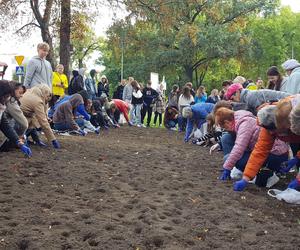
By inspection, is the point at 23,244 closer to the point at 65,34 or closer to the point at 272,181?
the point at 272,181

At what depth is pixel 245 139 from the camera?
5207 mm

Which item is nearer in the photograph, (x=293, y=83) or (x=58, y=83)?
(x=293, y=83)

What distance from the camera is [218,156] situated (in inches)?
324

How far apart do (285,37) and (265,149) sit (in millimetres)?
42137

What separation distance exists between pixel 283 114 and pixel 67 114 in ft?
22.2

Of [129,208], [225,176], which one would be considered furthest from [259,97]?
[129,208]

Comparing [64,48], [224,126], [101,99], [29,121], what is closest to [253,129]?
[224,126]

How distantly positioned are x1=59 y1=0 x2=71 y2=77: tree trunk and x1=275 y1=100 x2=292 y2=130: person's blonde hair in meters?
11.3

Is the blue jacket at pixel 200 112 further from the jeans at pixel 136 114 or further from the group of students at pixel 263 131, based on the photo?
the jeans at pixel 136 114

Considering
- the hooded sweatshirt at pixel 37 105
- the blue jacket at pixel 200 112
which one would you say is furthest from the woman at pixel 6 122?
the blue jacket at pixel 200 112

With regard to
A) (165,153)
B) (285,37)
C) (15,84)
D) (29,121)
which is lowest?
(165,153)

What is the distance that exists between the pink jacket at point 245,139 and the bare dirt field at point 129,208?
41 centimetres

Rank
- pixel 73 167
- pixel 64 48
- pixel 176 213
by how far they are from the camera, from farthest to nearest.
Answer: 1. pixel 64 48
2. pixel 73 167
3. pixel 176 213

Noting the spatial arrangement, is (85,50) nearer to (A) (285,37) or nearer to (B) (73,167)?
(A) (285,37)
